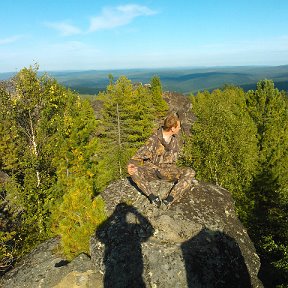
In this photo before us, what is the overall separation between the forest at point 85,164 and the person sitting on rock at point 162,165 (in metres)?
1.96

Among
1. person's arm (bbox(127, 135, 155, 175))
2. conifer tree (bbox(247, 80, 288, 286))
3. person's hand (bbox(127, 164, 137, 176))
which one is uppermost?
person's arm (bbox(127, 135, 155, 175))

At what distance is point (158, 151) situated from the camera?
475 inches

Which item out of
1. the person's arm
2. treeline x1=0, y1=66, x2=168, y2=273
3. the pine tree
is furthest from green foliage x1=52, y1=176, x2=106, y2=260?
the pine tree

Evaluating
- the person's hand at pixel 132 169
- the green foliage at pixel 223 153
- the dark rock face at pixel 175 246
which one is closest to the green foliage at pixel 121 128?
the green foliage at pixel 223 153

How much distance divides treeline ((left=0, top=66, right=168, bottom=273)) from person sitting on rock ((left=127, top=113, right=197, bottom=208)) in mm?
1923

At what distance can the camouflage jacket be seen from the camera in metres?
11.8

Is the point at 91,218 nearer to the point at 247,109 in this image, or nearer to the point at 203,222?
the point at 203,222

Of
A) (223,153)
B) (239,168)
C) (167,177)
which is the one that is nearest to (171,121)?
(167,177)

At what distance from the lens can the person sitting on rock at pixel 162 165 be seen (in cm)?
1126

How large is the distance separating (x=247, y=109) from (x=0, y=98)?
93.3 ft

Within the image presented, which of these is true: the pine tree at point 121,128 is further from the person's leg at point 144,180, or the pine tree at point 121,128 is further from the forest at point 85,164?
the person's leg at point 144,180

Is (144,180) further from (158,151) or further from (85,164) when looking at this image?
(85,164)

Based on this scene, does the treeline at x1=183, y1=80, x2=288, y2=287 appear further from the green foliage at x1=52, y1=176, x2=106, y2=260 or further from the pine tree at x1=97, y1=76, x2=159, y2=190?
the green foliage at x1=52, y1=176, x2=106, y2=260

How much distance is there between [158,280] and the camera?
28.1 feet
